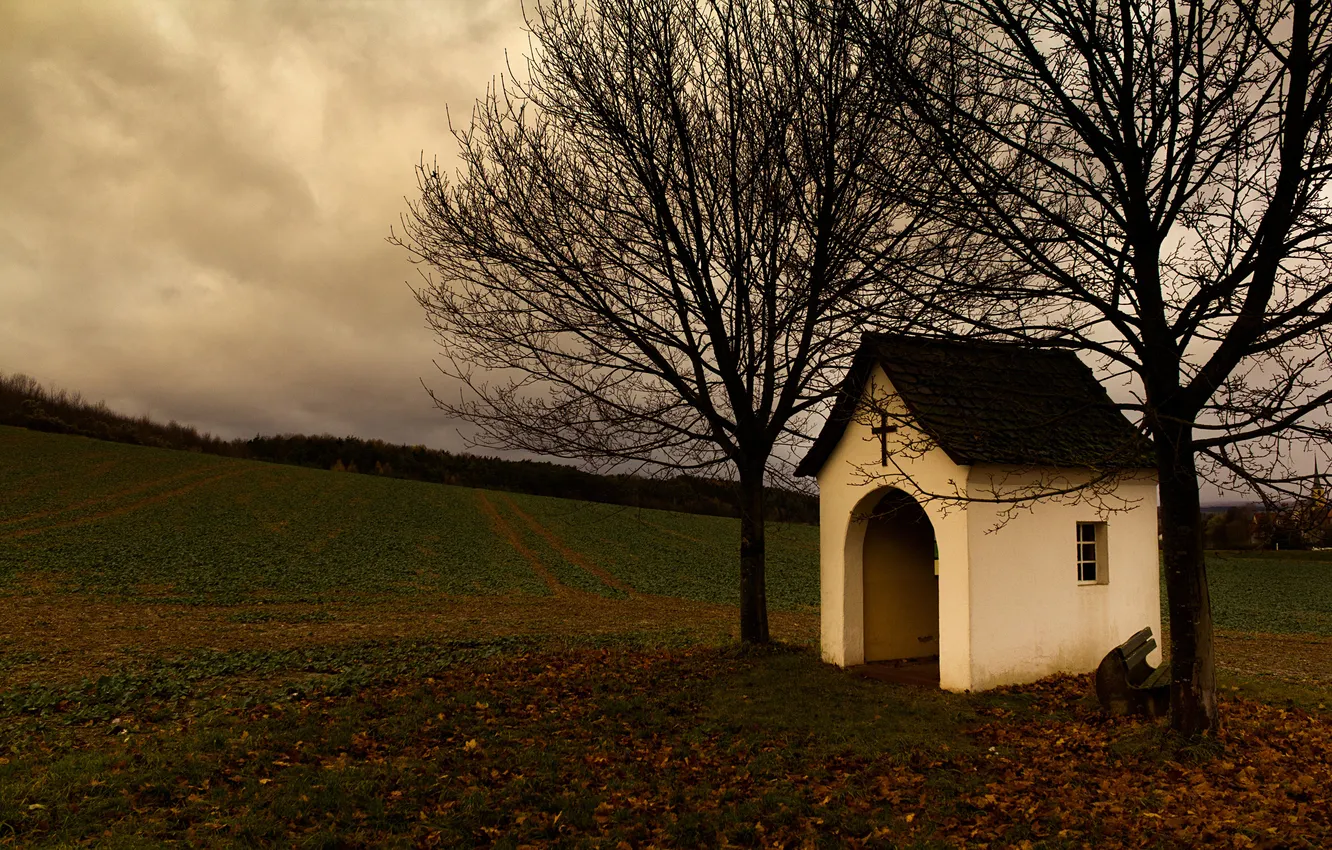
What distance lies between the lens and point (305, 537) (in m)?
35.2

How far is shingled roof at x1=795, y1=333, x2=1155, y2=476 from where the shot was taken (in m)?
9.71

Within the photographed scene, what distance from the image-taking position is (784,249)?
11.8 metres

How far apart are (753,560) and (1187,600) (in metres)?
6.36

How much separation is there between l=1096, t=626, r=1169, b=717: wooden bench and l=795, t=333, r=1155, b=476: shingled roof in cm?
225

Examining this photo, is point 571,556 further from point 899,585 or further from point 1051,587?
point 1051,587

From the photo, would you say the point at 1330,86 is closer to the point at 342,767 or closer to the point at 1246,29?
the point at 1246,29

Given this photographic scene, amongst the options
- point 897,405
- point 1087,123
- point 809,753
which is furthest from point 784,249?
point 809,753

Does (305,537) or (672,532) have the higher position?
(305,537)

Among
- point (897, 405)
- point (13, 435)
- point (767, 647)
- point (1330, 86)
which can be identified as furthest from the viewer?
point (13, 435)

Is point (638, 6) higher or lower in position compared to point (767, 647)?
higher

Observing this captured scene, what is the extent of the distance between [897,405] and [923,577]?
13.2 ft

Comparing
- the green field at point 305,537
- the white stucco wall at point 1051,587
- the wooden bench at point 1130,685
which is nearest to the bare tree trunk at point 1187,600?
the wooden bench at point 1130,685

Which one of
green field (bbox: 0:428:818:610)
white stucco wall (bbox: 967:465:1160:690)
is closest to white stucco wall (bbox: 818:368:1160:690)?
white stucco wall (bbox: 967:465:1160:690)

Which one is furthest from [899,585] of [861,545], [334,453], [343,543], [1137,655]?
[334,453]
